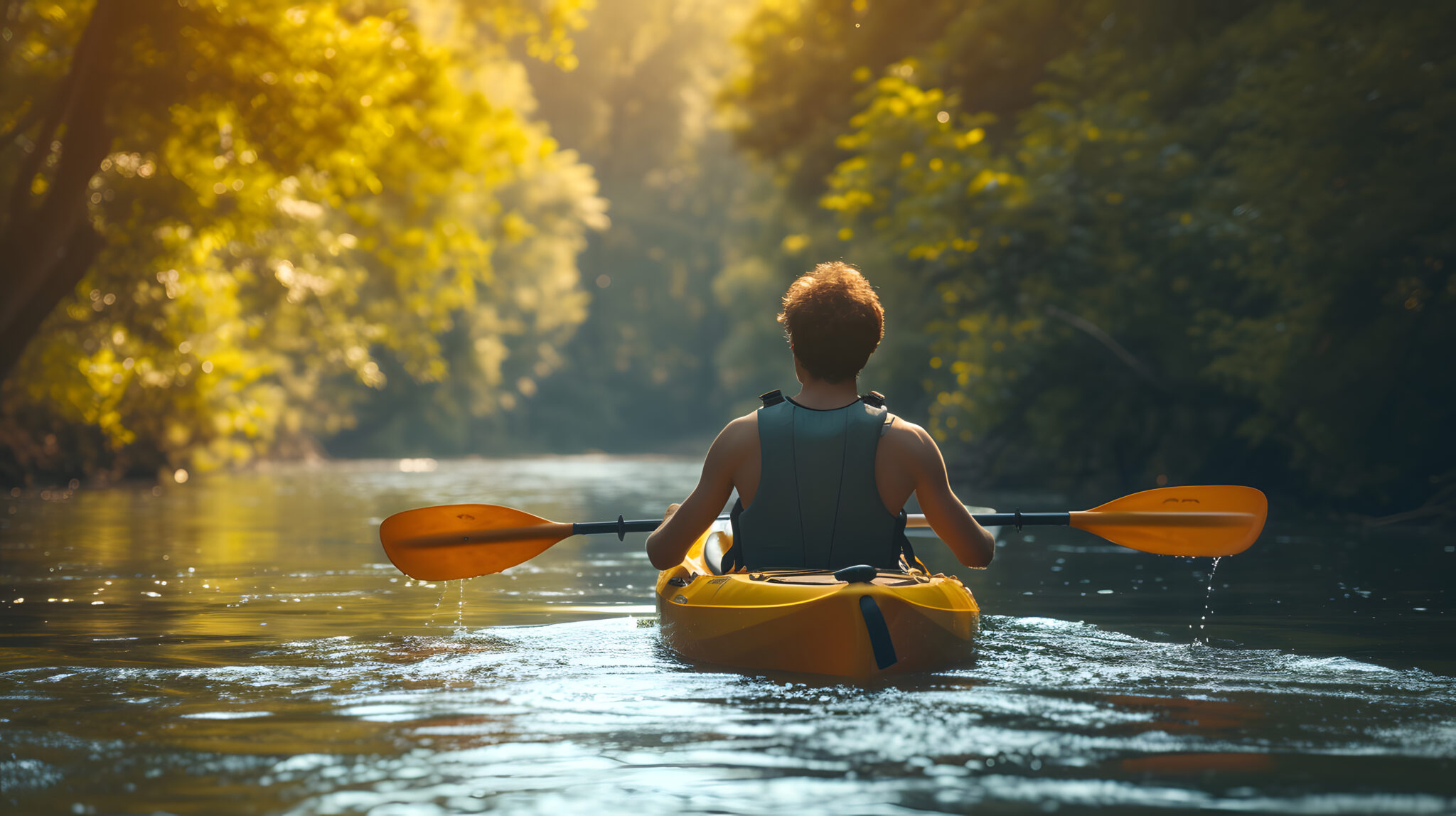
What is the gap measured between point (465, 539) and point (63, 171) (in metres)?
7.18

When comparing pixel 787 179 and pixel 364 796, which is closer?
pixel 364 796

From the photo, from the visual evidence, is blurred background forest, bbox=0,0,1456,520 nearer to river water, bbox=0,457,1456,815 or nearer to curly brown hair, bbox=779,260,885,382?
river water, bbox=0,457,1456,815

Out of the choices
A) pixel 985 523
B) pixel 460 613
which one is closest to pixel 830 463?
pixel 985 523

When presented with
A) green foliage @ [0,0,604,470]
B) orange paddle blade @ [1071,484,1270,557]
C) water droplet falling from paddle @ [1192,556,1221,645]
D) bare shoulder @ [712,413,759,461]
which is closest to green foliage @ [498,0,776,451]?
green foliage @ [0,0,604,470]

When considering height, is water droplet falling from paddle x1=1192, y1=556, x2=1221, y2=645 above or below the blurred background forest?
below

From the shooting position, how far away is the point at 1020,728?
392cm

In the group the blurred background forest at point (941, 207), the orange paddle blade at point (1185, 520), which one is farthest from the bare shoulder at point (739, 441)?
the blurred background forest at point (941, 207)

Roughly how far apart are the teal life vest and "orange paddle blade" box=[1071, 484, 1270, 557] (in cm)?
161

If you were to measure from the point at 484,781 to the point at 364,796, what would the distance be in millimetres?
283

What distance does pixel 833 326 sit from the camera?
470 centimetres

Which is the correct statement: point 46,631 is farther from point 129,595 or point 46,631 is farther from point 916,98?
point 916,98

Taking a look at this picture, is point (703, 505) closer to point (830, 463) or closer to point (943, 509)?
point (830, 463)

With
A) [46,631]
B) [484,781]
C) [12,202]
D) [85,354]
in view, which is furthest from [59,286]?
[484,781]

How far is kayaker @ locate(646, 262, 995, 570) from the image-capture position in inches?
185
